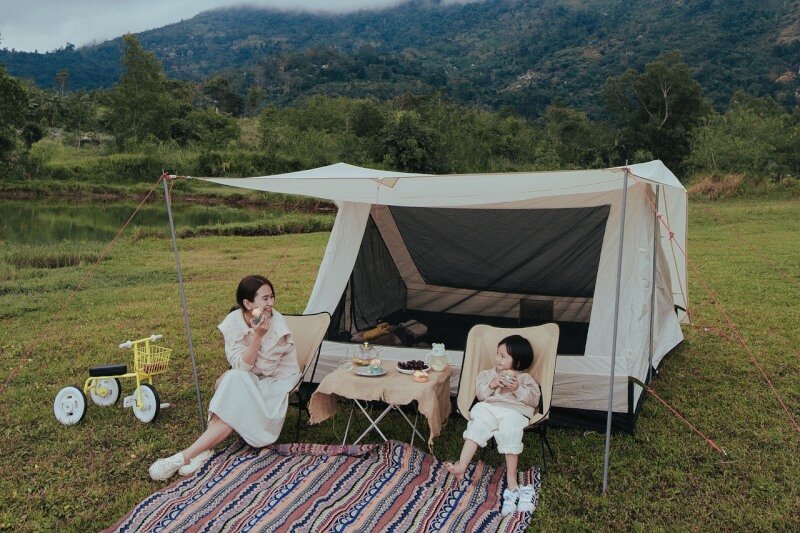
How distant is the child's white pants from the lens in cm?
306

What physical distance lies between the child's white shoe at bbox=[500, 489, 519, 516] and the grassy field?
4.3 inches

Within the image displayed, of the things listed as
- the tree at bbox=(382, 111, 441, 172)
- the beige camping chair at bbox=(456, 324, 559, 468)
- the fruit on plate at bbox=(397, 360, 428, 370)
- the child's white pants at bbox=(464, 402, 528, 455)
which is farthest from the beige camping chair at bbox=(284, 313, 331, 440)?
the tree at bbox=(382, 111, 441, 172)

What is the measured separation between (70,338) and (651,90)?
95.7 ft

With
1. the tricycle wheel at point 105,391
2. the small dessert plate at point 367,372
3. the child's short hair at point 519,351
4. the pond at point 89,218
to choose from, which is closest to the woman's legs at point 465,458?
the child's short hair at point 519,351

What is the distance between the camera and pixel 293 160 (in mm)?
26625

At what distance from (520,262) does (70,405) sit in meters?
2.97

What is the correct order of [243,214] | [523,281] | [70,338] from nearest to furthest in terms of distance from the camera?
1. [523,281]
2. [70,338]
3. [243,214]

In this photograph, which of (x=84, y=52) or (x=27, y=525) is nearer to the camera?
(x=27, y=525)

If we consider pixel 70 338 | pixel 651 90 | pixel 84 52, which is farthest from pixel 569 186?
pixel 84 52

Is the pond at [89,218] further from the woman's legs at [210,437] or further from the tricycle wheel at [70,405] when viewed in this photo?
the woman's legs at [210,437]

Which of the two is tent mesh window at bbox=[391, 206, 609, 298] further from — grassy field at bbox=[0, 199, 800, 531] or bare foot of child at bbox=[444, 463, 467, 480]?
bare foot of child at bbox=[444, 463, 467, 480]

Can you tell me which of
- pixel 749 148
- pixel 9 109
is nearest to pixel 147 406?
pixel 749 148

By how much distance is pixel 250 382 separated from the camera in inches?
134

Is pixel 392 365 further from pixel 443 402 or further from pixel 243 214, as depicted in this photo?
pixel 243 214
